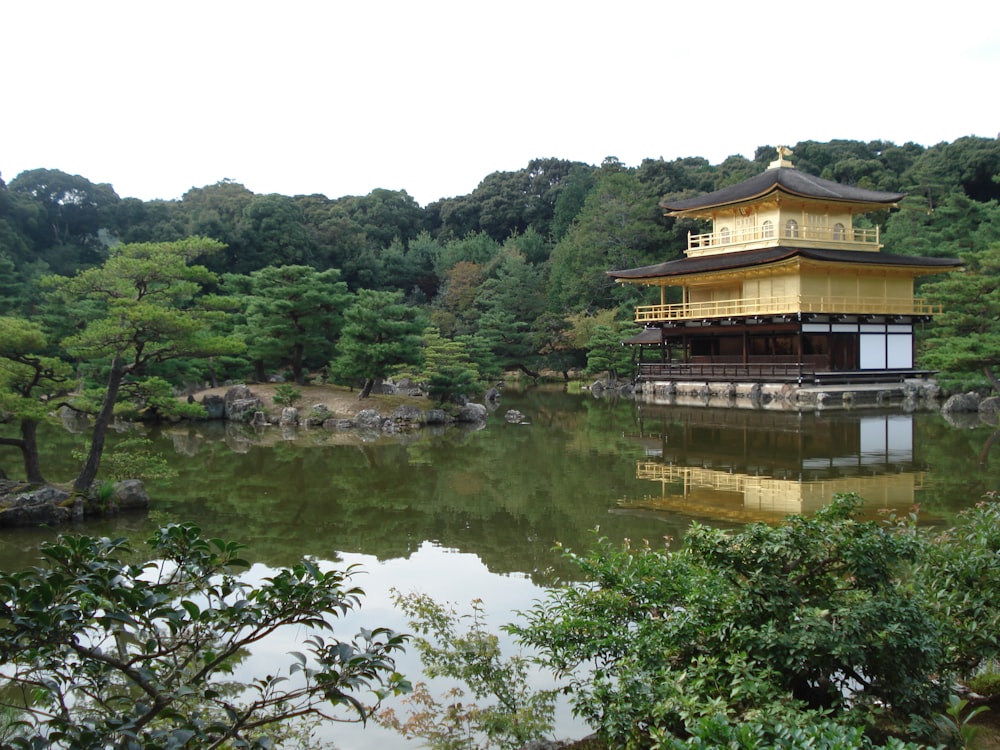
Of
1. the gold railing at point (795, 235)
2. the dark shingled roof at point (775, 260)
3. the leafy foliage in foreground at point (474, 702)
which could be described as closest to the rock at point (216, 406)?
the dark shingled roof at point (775, 260)

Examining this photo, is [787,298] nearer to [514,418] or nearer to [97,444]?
[514,418]

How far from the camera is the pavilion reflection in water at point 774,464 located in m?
9.27

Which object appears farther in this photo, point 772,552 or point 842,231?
point 842,231

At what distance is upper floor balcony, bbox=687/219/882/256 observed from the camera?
2656 cm

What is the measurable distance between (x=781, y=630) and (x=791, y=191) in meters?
24.5

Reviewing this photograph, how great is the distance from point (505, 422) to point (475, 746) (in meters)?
16.1

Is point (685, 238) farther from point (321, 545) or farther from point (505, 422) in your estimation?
point (321, 545)

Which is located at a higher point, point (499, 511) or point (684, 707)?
point (684, 707)

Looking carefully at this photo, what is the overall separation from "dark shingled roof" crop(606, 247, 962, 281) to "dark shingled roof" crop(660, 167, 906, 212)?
1.73m

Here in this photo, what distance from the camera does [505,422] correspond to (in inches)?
779

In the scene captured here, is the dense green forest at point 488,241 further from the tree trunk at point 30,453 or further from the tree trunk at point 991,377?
the tree trunk at point 30,453

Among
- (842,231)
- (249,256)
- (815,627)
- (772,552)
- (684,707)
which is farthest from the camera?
(249,256)

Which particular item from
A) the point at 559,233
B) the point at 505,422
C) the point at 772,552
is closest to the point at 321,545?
the point at 772,552

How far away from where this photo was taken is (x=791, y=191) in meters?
25.5
